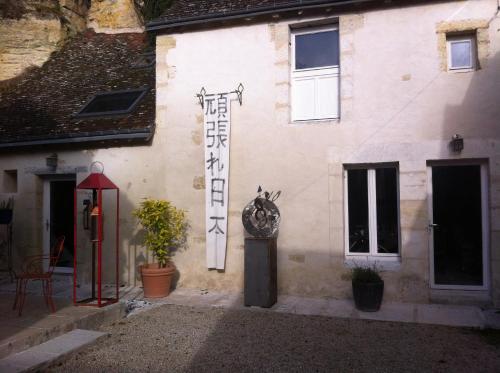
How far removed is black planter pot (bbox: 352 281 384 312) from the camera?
5805mm

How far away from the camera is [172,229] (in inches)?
274

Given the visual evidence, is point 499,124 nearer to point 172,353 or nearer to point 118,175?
point 172,353

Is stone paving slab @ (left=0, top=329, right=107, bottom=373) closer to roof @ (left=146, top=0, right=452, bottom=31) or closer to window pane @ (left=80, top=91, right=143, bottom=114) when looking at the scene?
window pane @ (left=80, top=91, right=143, bottom=114)

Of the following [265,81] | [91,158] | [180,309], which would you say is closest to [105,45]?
[91,158]

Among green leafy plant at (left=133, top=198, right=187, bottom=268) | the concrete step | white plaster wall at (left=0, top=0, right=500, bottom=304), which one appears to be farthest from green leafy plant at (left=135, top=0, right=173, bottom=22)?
the concrete step

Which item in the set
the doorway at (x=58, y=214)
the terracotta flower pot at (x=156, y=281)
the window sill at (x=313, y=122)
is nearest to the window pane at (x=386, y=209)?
the window sill at (x=313, y=122)

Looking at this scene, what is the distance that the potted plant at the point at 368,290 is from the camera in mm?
5809

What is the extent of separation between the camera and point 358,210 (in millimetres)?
6664

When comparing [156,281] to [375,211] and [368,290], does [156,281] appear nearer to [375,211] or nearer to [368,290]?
[368,290]

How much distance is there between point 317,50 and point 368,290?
3.84 m

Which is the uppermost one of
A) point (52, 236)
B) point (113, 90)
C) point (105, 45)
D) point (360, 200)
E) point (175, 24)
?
point (105, 45)

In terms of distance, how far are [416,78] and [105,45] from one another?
8.77 metres

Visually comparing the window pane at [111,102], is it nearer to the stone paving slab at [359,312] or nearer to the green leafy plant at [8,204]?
the green leafy plant at [8,204]

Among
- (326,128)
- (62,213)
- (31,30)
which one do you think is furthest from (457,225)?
(31,30)
